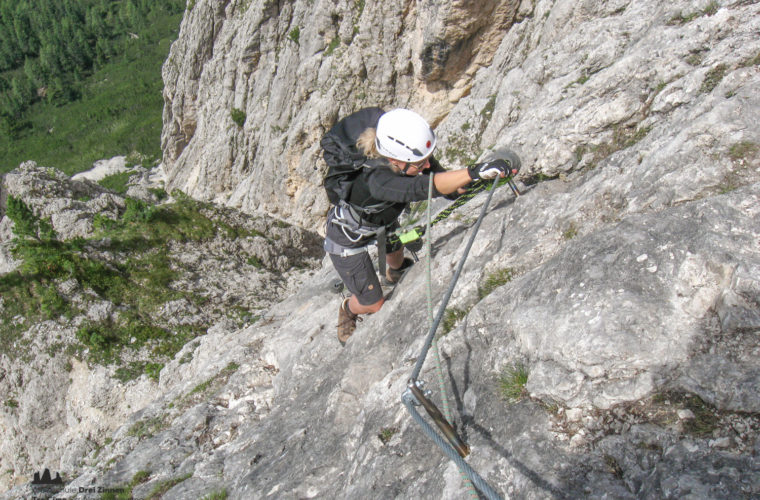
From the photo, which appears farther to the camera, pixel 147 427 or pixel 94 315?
pixel 94 315

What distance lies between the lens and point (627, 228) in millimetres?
4230

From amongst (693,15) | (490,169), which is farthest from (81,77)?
(490,169)

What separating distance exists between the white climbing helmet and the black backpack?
364mm

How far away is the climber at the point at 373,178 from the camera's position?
17.3 feet

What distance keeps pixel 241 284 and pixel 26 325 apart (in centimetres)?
640

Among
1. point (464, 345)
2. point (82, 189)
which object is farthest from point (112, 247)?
point (464, 345)

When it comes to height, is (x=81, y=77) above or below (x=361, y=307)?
above

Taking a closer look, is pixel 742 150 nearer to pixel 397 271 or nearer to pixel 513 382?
pixel 513 382

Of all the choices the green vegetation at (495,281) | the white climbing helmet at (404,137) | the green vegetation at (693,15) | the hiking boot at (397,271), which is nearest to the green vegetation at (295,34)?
the hiking boot at (397,271)

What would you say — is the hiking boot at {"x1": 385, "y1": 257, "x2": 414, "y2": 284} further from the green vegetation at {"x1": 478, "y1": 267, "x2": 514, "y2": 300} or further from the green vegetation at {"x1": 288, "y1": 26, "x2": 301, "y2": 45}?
the green vegetation at {"x1": 288, "y1": 26, "x2": 301, "y2": 45}

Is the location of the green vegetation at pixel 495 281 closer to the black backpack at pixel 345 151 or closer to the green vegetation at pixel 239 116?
the black backpack at pixel 345 151

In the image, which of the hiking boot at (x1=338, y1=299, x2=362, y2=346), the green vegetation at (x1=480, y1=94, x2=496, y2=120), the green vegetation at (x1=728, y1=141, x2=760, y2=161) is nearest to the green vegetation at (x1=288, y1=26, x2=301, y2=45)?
the green vegetation at (x1=480, y1=94, x2=496, y2=120)

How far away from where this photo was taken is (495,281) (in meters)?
5.41

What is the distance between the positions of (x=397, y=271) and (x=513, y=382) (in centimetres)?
410
